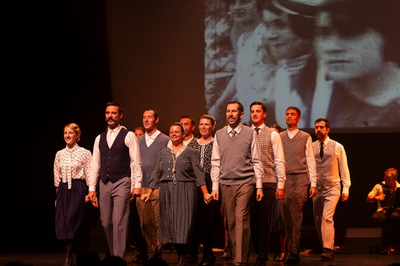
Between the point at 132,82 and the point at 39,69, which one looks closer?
the point at 39,69

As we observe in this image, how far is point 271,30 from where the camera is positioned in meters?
8.38

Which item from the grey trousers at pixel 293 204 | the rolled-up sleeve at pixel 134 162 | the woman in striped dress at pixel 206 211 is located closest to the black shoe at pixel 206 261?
the woman in striped dress at pixel 206 211

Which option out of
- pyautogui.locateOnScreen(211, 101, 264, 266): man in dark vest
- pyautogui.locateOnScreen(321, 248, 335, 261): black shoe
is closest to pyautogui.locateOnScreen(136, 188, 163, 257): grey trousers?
pyautogui.locateOnScreen(211, 101, 264, 266): man in dark vest

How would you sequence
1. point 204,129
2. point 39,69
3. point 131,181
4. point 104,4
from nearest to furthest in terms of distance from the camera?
point 131,181
point 204,129
point 39,69
point 104,4

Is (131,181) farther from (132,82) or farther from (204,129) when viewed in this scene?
(132,82)

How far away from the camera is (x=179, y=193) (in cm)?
554

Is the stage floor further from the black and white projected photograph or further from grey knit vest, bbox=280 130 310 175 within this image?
the black and white projected photograph

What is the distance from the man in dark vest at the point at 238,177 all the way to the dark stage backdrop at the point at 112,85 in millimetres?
2997

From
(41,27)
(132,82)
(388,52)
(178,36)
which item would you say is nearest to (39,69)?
(41,27)

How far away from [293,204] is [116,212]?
6.36ft

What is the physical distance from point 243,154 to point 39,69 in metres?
3.69

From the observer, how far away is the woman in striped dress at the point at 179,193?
5.50m

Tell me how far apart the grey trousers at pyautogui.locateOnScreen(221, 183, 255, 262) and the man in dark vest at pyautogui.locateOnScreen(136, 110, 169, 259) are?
848mm

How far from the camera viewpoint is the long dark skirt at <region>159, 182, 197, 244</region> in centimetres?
550
